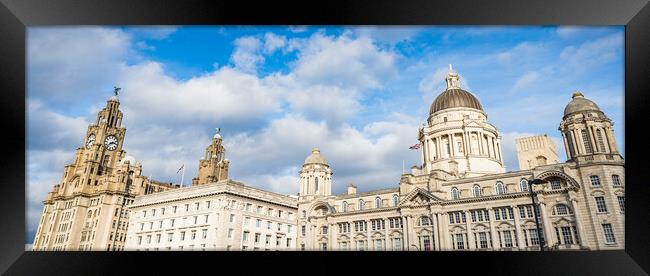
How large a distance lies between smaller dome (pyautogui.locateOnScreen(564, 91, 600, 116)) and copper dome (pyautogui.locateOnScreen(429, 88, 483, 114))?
20198mm

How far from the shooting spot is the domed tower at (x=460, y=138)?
2288 inches

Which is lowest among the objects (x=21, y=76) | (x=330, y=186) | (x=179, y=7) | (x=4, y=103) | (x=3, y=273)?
(x=3, y=273)

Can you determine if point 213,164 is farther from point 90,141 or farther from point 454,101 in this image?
point 454,101

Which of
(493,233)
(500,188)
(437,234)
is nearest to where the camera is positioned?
(493,233)

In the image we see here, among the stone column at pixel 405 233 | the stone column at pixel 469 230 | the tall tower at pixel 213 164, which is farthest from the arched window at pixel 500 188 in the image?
the tall tower at pixel 213 164

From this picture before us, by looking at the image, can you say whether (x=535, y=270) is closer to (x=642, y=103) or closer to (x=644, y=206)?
(x=644, y=206)

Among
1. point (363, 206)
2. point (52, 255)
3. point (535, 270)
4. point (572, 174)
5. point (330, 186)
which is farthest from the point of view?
point (330, 186)

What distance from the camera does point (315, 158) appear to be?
64.0 meters

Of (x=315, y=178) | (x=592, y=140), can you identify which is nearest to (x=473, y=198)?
(x=592, y=140)

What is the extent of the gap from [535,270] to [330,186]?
166ft

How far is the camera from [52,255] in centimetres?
1435

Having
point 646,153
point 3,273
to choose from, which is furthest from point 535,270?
point 3,273

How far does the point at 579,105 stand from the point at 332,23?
38.0m

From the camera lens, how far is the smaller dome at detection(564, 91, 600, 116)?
4066 centimetres
